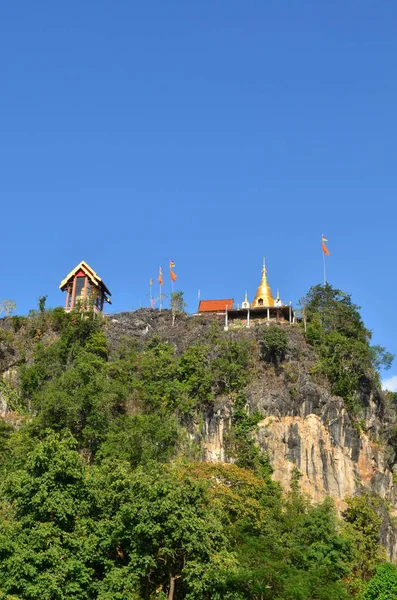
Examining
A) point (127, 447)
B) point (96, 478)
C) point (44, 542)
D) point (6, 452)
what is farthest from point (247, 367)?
point (44, 542)

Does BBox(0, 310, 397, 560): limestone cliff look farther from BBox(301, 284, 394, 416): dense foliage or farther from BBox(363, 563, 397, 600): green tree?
BBox(363, 563, 397, 600): green tree

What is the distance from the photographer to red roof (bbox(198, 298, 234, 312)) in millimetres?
56688

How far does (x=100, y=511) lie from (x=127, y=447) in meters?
12.0

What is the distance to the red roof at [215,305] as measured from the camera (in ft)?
186

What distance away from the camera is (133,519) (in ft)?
86.7

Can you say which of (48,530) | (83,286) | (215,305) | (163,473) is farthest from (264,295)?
(48,530)

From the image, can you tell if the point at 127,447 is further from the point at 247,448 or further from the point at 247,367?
the point at 247,367

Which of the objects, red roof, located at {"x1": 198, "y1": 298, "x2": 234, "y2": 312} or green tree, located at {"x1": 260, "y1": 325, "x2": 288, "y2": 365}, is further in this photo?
red roof, located at {"x1": 198, "y1": 298, "x2": 234, "y2": 312}

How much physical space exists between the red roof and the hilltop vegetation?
11.3ft

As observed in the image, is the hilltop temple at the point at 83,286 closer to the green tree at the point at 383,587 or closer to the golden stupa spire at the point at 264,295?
the golden stupa spire at the point at 264,295

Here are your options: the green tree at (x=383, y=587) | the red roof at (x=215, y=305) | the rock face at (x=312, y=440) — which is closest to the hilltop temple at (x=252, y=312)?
the red roof at (x=215, y=305)

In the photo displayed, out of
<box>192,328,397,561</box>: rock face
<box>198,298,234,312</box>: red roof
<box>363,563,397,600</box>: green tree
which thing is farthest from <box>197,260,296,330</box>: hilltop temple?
<box>363,563,397,600</box>: green tree

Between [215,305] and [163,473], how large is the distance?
89.8 ft

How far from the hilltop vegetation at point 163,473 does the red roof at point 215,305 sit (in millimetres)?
3431
